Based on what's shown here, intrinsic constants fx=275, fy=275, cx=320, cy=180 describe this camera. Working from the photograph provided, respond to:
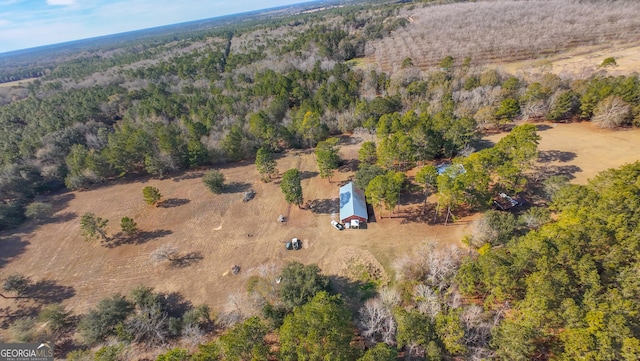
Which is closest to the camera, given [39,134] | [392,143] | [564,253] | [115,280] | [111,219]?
[564,253]

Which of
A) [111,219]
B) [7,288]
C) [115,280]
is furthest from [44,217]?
[115,280]

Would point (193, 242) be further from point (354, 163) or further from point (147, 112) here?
point (147, 112)

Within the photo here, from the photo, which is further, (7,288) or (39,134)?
(39,134)

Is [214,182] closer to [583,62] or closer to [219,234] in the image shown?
[219,234]

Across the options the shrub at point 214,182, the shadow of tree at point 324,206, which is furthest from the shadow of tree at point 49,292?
the shadow of tree at point 324,206

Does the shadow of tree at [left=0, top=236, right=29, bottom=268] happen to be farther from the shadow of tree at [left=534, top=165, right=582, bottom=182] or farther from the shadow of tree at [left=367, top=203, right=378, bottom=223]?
the shadow of tree at [left=534, top=165, right=582, bottom=182]

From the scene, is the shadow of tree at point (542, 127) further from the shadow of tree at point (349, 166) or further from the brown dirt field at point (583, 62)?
the shadow of tree at point (349, 166)

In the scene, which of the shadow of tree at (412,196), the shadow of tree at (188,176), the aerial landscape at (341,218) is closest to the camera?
the aerial landscape at (341,218)
